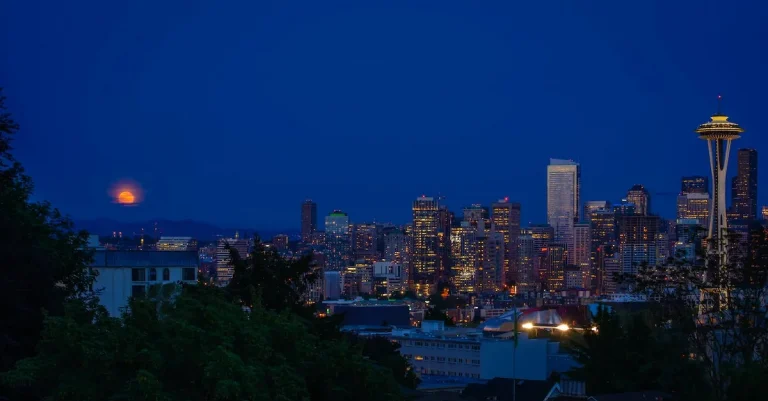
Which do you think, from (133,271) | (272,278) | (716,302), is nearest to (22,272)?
(272,278)

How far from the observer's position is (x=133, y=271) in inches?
1725

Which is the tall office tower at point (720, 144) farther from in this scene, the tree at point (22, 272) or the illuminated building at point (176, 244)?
the illuminated building at point (176, 244)

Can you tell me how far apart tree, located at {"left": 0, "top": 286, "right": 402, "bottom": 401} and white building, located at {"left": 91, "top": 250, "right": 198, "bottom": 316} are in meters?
28.0

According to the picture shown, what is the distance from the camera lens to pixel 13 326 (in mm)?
15391

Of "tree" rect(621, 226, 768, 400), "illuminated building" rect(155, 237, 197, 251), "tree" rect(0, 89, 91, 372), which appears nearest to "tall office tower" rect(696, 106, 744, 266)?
"tree" rect(621, 226, 768, 400)

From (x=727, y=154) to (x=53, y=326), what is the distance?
65.1m

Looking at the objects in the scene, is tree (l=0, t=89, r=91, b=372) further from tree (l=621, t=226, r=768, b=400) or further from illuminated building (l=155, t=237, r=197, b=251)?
illuminated building (l=155, t=237, r=197, b=251)

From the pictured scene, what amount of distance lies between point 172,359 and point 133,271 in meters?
31.4

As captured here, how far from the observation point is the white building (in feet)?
139

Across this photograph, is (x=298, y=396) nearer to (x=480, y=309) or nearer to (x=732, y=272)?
(x=732, y=272)

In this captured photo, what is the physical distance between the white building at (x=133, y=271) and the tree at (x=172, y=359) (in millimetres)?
27974

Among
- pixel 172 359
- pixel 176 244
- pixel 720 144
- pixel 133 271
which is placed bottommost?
pixel 172 359

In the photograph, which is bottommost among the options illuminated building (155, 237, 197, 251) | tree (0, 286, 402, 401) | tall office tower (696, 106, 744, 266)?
tree (0, 286, 402, 401)

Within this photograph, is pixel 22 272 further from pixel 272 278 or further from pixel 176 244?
pixel 176 244
